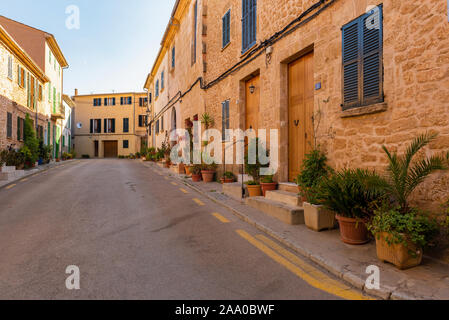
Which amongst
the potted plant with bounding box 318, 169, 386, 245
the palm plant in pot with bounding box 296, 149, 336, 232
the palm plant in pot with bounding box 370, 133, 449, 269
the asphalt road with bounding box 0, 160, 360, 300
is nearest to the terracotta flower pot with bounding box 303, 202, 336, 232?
the palm plant in pot with bounding box 296, 149, 336, 232

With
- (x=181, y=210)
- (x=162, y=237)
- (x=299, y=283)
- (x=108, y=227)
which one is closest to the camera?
(x=299, y=283)

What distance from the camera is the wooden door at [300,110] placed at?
22.0 feet

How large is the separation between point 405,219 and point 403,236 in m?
0.23

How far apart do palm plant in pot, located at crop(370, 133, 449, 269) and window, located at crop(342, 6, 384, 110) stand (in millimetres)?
1198

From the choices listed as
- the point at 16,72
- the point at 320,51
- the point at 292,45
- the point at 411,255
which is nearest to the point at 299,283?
the point at 411,255

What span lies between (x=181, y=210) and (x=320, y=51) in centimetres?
432

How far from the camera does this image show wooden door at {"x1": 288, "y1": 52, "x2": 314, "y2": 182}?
6707 mm

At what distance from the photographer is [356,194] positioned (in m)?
4.04

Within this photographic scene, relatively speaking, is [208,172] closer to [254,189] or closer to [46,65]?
[254,189]

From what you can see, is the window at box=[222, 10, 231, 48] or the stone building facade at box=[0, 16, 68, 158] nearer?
the window at box=[222, 10, 231, 48]

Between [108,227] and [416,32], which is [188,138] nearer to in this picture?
[108,227]

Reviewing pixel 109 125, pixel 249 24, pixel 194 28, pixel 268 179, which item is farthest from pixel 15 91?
pixel 109 125

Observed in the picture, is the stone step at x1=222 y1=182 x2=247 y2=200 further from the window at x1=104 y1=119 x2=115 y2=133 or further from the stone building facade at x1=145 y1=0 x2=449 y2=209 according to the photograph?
the window at x1=104 y1=119 x2=115 y2=133

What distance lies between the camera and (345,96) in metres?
5.33
